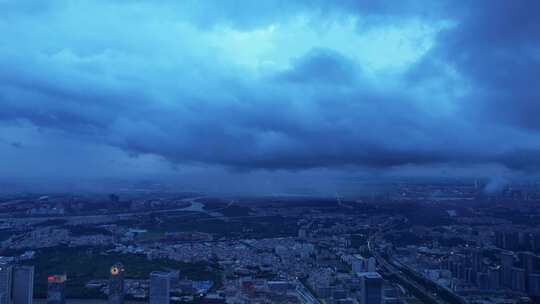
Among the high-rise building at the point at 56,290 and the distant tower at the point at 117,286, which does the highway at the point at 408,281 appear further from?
the high-rise building at the point at 56,290

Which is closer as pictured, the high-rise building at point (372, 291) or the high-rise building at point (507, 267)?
the high-rise building at point (372, 291)

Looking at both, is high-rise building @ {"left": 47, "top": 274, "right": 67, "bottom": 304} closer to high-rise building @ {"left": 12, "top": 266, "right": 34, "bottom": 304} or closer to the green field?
high-rise building @ {"left": 12, "top": 266, "right": 34, "bottom": 304}

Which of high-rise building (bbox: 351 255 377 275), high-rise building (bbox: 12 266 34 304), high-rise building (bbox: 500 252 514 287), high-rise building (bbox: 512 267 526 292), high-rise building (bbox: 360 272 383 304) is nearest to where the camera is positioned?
high-rise building (bbox: 12 266 34 304)

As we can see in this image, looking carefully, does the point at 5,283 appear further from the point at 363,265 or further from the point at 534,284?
the point at 534,284

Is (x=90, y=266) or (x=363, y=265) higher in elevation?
(x=363, y=265)

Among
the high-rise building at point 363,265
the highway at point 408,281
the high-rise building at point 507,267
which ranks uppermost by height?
the high-rise building at point 507,267

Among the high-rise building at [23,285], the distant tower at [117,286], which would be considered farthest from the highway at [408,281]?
the high-rise building at [23,285]

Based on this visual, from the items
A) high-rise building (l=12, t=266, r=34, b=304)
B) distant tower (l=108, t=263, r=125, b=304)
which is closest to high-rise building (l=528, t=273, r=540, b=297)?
distant tower (l=108, t=263, r=125, b=304)

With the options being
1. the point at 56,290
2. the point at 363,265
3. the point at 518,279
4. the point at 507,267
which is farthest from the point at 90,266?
the point at 518,279

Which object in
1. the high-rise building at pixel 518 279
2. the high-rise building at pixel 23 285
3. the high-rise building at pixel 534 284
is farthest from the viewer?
the high-rise building at pixel 518 279
